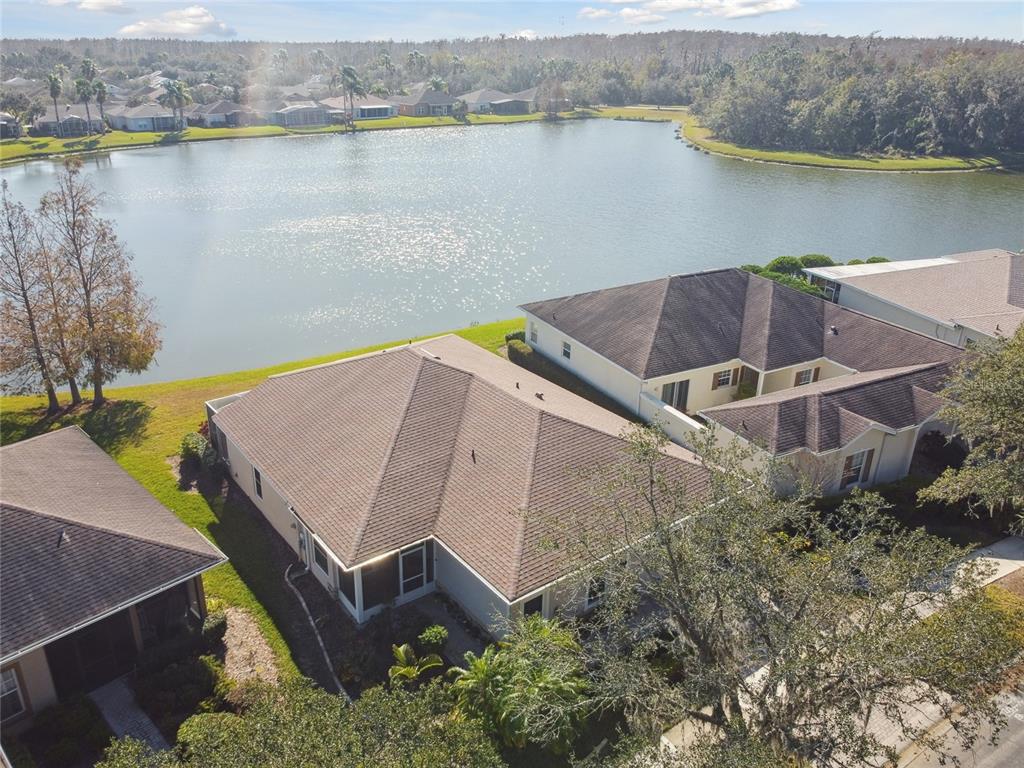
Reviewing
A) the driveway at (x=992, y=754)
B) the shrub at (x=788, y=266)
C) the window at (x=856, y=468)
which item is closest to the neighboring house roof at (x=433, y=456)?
the window at (x=856, y=468)

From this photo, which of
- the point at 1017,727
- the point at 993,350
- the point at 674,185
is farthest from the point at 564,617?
the point at 674,185

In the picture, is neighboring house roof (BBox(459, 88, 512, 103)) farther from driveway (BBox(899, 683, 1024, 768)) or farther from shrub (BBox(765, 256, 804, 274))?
driveway (BBox(899, 683, 1024, 768))

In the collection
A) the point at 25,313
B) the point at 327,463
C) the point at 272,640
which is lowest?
the point at 272,640

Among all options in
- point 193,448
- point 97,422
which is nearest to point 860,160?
point 193,448

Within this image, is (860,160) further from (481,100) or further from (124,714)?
(124,714)

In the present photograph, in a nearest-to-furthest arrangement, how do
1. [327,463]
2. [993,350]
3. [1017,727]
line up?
1. [1017,727]
2. [327,463]
3. [993,350]

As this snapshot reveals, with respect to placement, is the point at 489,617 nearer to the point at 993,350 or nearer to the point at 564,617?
the point at 564,617
